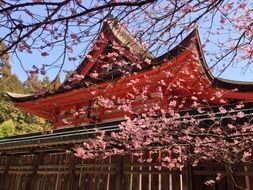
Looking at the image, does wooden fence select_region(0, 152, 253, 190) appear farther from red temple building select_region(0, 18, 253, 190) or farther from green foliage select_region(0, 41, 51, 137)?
green foliage select_region(0, 41, 51, 137)

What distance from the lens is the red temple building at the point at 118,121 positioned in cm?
473

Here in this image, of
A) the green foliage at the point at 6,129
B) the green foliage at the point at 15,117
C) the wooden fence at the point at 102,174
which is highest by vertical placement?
the green foliage at the point at 15,117

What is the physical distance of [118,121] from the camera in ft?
23.9

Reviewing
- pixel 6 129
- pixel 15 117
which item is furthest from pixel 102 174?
pixel 15 117

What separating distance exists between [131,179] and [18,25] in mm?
4075

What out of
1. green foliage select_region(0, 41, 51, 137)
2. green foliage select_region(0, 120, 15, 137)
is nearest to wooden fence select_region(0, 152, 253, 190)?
green foliage select_region(0, 120, 15, 137)

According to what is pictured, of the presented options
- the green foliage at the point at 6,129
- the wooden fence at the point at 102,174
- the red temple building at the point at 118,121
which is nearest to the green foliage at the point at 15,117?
the green foliage at the point at 6,129

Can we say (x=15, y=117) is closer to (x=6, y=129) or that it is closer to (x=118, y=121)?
(x=6, y=129)

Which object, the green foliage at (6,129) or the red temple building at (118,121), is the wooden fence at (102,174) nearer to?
the red temple building at (118,121)

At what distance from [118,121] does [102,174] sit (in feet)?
5.54

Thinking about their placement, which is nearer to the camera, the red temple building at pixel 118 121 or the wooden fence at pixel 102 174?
the wooden fence at pixel 102 174

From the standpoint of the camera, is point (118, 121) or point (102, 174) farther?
point (118, 121)

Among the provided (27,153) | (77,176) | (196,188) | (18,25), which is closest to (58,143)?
(77,176)

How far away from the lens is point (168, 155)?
195 inches
